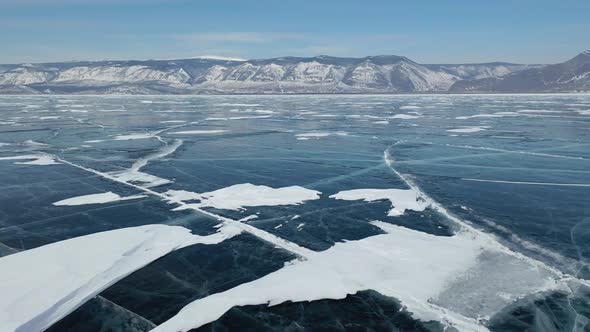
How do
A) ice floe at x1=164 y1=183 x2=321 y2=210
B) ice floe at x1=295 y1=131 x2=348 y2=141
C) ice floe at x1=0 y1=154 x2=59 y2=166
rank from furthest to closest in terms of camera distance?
ice floe at x1=295 y1=131 x2=348 y2=141 → ice floe at x1=0 y1=154 x2=59 y2=166 → ice floe at x1=164 y1=183 x2=321 y2=210

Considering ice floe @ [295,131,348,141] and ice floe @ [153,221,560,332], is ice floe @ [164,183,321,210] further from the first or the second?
ice floe @ [295,131,348,141]

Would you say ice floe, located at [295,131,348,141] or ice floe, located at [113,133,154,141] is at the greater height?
ice floe, located at [295,131,348,141]

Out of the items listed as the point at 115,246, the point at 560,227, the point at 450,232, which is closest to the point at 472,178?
the point at 560,227

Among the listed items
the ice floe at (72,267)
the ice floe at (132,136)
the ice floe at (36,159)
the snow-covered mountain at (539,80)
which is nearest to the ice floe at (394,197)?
the ice floe at (72,267)

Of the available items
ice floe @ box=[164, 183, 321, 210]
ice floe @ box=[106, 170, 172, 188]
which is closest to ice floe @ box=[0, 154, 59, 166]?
ice floe @ box=[106, 170, 172, 188]

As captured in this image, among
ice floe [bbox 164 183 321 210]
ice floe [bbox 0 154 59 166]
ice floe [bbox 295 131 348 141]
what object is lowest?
ice floe [bbox 0 154 59 166]

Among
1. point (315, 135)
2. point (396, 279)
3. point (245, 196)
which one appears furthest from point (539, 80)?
point (396, 279)

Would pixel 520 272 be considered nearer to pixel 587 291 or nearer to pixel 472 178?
→ pixel 587 291

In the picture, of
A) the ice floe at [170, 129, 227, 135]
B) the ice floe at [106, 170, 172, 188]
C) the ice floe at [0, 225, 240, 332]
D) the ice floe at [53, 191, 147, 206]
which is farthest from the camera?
the ice floe at [170, 129, 227, 135]

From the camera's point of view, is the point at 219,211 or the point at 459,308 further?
the point at 219,211
